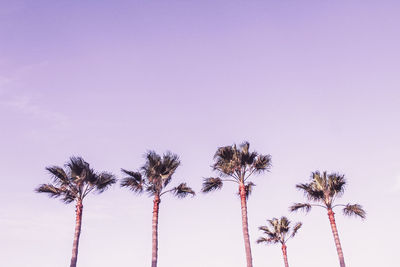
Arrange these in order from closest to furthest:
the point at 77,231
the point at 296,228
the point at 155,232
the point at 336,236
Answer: the point at 155,232, the point at 77,231, the point at 336,236, the point at 296,228

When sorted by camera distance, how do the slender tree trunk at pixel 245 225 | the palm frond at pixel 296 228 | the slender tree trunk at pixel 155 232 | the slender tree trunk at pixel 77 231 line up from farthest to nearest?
the palm frond at pixel 296 228 < the slender tree trunk at pixel 77 231 < the slender tree trunk at pixel 155 232 < the slender tree trunk at pixel 245 225

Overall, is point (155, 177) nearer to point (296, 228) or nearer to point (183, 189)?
point (183, 189)

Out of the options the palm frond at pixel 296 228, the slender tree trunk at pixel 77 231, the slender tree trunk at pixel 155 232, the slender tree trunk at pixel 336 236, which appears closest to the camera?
the slender tree trunk at pixel 155 232

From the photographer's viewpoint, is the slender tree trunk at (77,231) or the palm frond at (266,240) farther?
the palm frond at (266,240)

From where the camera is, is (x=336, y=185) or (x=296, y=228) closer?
(x=336, y=185)

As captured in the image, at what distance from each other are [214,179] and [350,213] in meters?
12.6

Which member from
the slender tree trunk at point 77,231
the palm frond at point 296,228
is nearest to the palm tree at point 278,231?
the palm frond at point 296,228

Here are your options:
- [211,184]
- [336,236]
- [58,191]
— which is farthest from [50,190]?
[336,236]

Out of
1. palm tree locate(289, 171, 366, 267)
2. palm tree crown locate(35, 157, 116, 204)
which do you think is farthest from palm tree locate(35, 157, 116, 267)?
palm tree locate(289, 171, 366, 267)

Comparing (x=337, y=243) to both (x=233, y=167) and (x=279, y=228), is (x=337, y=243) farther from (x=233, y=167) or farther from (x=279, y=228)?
(x=279, y=228)

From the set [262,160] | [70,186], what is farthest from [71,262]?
[262,160]

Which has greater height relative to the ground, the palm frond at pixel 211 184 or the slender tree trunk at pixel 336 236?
the palm frond at pixel 211 184

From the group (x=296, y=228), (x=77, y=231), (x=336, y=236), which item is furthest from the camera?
Result: (x=296, y=228)

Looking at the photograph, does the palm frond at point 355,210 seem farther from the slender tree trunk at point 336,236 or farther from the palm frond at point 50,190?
the palm frond at point 50,190
